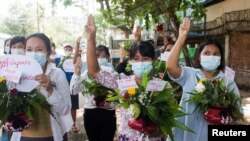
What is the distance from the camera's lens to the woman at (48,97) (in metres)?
3.03

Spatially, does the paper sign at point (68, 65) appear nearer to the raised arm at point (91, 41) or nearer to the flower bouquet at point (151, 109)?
the raised arm at point (91, 41)

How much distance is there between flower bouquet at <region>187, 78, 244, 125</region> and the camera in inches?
118

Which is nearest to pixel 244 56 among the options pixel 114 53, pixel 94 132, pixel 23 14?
pixel 114 53

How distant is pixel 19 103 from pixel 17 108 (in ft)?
0.14

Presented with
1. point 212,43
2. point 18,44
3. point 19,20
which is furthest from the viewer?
A: point 19,20

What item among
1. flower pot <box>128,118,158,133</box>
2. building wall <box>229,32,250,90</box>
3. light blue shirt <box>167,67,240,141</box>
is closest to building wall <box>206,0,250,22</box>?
building wall <box>229,32,250,90</box>

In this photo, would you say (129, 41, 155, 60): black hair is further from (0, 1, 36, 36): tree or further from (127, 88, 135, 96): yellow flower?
(0, 1, 36, 36): tree

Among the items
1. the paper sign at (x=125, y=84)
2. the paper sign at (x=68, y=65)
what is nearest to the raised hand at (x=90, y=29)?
the paper sign at (x=125, y=84)

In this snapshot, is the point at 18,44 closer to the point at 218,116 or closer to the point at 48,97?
the point at 48,97

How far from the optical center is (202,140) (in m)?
3.23

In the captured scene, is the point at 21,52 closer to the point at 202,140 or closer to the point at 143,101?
the point at 143,101

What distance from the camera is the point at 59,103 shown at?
3.12 metres

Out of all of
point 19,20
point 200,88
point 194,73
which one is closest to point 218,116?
point 200,88

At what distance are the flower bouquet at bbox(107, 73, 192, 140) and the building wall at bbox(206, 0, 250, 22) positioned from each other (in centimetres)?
1049
